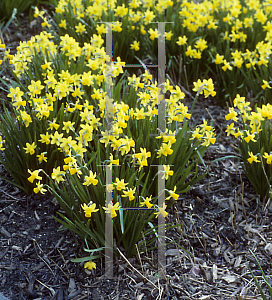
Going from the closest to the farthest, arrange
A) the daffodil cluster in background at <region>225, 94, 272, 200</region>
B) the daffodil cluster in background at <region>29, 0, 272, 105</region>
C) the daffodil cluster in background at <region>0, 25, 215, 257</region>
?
the daffodil cluster in background at <region>0, 25, 215, 257</region> < the daffodil cluster in background at <region>225, 94, 272, 200</region> < the daffodil cluster in background at <region>29, 0, 272, 105</region>

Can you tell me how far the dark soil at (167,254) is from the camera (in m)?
2.04

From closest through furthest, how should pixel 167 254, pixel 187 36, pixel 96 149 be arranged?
pixel 167 254 < pixel 96 149 < pixel 187 36

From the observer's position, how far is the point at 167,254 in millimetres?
2250

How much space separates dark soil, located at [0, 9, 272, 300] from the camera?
2.04m

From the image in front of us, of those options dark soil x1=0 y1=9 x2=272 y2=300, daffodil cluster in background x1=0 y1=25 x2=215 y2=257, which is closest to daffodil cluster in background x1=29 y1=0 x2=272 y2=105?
daffodil cluster in background x1=0 y1=25 x2=215 y2=257

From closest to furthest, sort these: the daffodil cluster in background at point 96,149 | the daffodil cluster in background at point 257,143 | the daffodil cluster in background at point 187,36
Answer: the daffodil cluster in background at point 96,149
the daffodil cluster in background at point 257,143
the daffodil cluster in background at point 187,36

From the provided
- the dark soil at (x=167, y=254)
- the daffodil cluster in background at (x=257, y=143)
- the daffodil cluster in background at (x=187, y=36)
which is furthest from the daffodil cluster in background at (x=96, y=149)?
the daffodil cluster in background at (x=187, y=36)

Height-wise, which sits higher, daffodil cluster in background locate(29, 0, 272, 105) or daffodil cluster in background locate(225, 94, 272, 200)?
daffodil cluster in background locate(29, 0, 272, 105)

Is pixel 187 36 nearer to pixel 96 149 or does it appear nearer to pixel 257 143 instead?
pixel 257 143

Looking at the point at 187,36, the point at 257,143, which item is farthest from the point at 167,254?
the point at 187,36

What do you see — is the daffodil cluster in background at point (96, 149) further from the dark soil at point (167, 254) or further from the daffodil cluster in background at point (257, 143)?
the daffodil cluster in background at point (257, 143)

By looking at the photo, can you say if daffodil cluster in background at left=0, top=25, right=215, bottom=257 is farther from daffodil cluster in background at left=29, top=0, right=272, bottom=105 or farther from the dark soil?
daffodil cluster in background at left=29, top=0, right=272, bottom=105

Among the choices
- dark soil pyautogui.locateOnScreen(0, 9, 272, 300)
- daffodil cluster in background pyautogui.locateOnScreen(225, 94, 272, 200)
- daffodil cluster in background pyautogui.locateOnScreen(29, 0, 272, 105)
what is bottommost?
dark soil pyautogui.locateOnScreen(0, 9, 272, 300)

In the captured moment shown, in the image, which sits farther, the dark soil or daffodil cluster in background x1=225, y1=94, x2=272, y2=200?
daffodil cluster in background x1=225, y1=94, x2=272, y2=200
